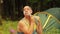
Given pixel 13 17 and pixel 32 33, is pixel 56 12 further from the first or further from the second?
pixel 32 33

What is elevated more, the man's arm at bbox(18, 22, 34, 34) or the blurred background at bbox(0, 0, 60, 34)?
A: the man's arm at bbox(18, 22, 34, 34)

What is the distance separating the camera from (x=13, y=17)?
13570 millimetres

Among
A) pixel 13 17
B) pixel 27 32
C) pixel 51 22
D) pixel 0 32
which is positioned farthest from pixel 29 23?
pixel 13 17

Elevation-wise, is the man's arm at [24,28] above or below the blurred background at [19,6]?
above

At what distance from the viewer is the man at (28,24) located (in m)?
3.43

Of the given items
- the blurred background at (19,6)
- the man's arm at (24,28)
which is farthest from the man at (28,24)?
the blurred background at (19,6)

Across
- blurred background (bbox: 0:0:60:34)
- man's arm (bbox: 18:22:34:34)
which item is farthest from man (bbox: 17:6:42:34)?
blurred background (bbox: 0:0:60:34)

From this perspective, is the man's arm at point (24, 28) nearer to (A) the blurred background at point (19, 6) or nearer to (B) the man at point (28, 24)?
(B) the man at point (28, 24)

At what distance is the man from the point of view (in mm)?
3430

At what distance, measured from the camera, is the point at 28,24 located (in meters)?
3.48

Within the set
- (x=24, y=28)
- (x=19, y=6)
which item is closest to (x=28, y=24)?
(x=24, y=28)

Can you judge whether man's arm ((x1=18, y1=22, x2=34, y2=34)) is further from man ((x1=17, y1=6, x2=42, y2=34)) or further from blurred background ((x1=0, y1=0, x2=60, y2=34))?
blurred background ((x1=0, y1=0, x2=60, y2=34))

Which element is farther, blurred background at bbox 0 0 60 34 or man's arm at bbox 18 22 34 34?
blurred background at bbox 0 0 60 34

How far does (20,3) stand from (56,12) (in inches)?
176
